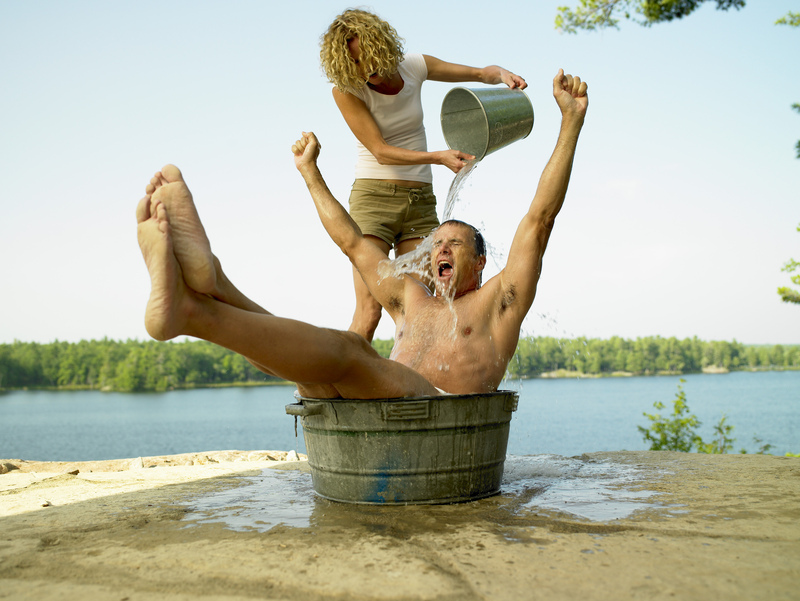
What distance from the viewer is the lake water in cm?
2658

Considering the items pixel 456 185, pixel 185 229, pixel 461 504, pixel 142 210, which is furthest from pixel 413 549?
pixel 456 185

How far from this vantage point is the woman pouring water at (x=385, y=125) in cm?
343

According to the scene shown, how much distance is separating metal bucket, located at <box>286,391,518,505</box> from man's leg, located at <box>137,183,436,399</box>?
0.54 feet

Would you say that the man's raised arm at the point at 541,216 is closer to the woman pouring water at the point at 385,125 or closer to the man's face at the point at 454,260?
the man's face at the point at 454,260

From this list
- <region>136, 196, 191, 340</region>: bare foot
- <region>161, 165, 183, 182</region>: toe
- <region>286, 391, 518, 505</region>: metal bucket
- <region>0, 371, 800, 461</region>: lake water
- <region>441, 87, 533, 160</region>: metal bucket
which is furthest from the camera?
<region>0, 371, 800, 461</region>: lake water

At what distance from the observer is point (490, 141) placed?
339cm

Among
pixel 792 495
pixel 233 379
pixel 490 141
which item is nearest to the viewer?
pixel 792 495

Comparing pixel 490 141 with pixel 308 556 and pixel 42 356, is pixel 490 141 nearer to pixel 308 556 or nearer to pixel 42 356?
pixel 308 556

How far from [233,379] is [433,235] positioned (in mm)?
46702

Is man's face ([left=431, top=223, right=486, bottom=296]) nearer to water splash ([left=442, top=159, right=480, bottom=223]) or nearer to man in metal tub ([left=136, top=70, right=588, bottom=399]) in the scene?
man in metal tub ([left=136, top=70, right=588, bottom=399])

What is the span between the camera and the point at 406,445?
2600 millimetres

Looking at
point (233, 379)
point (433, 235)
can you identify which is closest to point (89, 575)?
point (433, 235)

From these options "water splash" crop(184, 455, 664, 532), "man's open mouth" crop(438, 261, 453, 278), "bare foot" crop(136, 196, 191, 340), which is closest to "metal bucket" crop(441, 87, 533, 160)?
"man's open mouth" crop(438, 261, 453, 278)

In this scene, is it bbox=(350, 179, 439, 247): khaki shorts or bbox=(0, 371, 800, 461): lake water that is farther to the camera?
bbox=(0, 371, 800, 461): lake water
